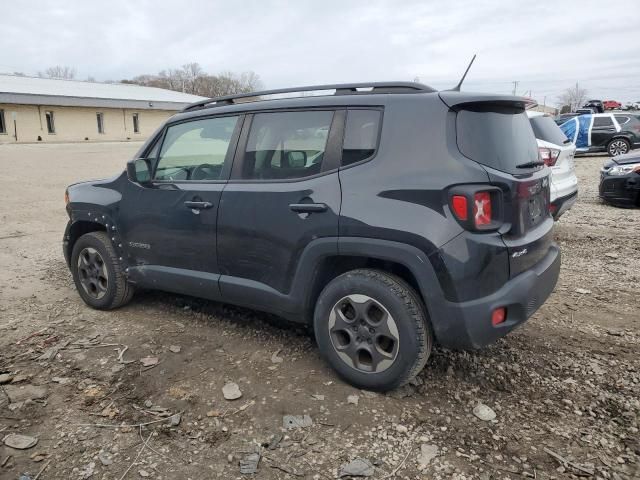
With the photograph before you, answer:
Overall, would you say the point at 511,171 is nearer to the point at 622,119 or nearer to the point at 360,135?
the point at 360,135

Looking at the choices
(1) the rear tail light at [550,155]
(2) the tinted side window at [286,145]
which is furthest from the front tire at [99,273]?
(1) the rear tail light at [550,155]

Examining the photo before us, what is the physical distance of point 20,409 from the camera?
2967mm

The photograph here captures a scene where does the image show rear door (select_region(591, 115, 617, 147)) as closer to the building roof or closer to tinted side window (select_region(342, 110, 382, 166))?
tinted side window (select_region(342, 110, 382, 166))

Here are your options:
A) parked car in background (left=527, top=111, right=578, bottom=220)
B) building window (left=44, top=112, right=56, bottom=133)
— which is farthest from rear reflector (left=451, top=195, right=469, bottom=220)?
building window (left=44, top=112, right=56, bottom=133)

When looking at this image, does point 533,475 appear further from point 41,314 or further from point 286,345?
point 41,314

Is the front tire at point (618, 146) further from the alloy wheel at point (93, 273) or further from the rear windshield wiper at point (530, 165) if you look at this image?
the alloy wheel at point (93, 273)

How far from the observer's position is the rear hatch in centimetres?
272

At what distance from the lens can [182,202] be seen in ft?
12.2

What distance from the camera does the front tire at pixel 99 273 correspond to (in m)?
4.31

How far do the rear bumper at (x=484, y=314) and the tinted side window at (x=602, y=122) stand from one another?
17.4m

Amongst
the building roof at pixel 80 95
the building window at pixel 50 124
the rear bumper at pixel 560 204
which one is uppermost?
the building roof at pixel 80 95

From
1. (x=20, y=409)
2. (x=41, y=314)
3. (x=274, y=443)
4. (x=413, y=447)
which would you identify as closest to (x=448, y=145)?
(x=413, y=447)

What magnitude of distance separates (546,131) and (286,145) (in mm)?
4865

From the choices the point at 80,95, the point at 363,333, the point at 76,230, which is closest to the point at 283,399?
the point at 363,333
